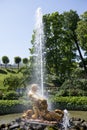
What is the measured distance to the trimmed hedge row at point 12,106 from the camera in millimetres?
32094

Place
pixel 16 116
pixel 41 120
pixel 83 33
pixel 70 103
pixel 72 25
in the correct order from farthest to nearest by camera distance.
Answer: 1. pixel 72 25
2. pixel 83 33
3. pixel 70 103
4. pixel 16 116
5. pixel 41 120

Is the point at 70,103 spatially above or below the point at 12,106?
above

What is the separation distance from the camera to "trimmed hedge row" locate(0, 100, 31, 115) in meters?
32.1

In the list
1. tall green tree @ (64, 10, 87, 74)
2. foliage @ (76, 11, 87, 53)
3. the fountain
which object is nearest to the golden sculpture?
the fountain

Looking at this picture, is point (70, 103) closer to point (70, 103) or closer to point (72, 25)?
point (70, 103)

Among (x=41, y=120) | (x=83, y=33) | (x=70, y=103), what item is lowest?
(x=41, y=120)

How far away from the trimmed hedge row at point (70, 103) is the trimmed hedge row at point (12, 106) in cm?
267

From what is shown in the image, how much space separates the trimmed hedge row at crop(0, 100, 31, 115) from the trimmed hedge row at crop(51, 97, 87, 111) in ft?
8.76

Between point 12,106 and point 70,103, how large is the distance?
5218mm

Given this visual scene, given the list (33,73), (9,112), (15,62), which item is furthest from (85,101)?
(15,62)

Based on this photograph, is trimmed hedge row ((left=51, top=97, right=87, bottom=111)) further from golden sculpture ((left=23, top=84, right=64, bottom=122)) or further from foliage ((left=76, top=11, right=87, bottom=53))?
golden sculpture ((left=23, top=84, right=64, bottom=122))

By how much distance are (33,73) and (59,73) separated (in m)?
5.59

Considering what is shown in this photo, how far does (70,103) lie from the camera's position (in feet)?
111

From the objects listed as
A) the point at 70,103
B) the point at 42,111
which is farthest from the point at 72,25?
the point at 42,111
